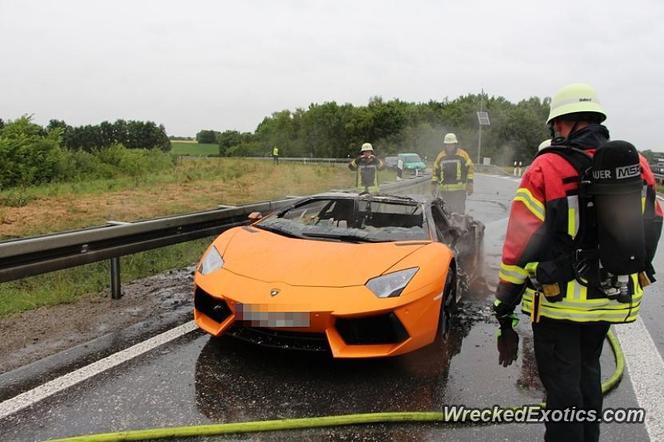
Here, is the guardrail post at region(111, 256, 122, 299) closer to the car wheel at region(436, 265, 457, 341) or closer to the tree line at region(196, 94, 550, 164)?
the car wheel at region(436, 265, 457, 341)

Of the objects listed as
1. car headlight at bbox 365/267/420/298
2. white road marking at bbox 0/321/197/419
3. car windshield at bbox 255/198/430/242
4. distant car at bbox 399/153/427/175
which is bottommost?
white road marking at bbox 0/321/197/419

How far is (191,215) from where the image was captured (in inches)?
225

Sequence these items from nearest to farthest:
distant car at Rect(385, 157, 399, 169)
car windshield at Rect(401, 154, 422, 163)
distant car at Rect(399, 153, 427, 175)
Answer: distant car at Rect(399, 153, 427, 175)
car windshield at Rect(401, 154, 422, 163)
distant car at Rect(385, 157, 399, 169)

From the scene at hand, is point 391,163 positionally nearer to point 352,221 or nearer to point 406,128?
point 406,128

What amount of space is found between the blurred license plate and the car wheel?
1086 millimetres

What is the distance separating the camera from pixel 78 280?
6.12 m

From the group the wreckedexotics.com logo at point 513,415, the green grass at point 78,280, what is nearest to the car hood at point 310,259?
the wreckedexotics.com logo at point 513,415

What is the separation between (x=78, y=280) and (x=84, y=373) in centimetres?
312

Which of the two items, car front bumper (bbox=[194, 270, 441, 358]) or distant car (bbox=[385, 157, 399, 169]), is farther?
distant car (bbox=[385, 157, 399, 169])

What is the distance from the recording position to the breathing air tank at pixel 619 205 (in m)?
2.13

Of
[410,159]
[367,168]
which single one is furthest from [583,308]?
[410,159]

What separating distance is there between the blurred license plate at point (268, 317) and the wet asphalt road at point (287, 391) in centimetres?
38

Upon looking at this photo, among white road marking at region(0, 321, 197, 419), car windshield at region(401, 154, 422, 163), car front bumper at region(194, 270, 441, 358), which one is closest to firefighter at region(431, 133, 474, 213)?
car front bumper at region(194, 270, 441, 358)

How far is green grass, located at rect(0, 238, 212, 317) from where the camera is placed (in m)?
4.99
